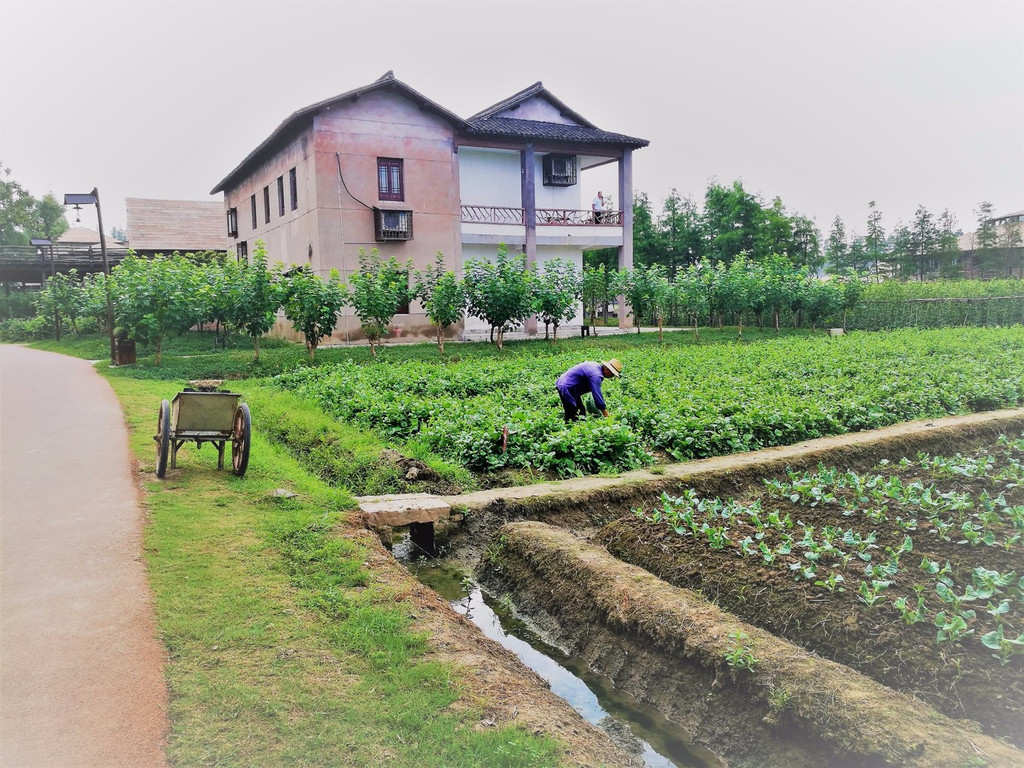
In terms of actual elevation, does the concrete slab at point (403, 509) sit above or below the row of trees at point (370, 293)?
below

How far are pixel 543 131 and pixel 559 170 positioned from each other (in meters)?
1.93

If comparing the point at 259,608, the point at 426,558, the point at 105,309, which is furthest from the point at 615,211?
the point at 259,608

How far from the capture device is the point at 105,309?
2289 cm

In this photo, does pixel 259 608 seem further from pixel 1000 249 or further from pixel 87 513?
pixel 1000 249

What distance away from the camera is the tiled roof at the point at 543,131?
27247 millimetres

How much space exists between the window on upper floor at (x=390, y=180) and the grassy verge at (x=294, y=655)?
65.7ft

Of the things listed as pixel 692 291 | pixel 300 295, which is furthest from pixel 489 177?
pixel 300 295

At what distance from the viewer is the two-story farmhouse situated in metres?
24.5

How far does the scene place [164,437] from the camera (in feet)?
25.5

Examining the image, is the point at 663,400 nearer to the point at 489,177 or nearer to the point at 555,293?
the point at 555,293

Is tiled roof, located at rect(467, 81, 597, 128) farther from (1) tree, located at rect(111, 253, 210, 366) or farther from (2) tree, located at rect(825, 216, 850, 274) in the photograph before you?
(2) tree, located at rect(825, 216, 850, 274)

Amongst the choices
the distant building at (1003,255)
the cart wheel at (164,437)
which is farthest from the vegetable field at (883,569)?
the distant building at (1003,255)

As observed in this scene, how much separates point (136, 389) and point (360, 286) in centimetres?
785

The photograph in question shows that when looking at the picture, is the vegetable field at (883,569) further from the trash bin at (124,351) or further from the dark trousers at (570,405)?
the trash bin at (124,351)
